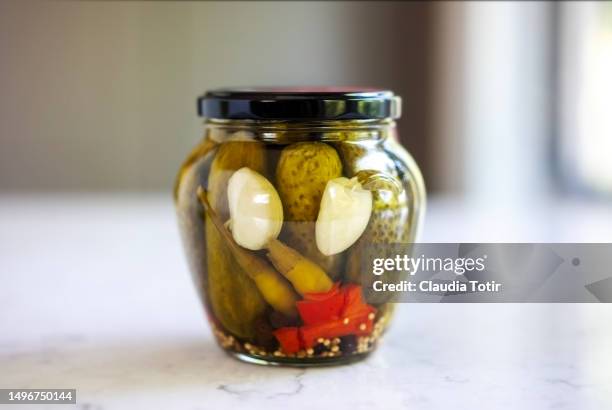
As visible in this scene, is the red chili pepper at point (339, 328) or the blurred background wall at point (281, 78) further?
the blurred background wall at point (281, 78)

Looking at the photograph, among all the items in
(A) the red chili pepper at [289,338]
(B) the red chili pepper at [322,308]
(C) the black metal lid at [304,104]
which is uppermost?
(C) the black metal lid at [304,104]

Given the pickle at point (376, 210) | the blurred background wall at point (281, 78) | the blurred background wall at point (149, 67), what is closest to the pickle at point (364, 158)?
the pickle at point (376, 210)

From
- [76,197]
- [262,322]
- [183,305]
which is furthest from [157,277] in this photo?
[76,197]

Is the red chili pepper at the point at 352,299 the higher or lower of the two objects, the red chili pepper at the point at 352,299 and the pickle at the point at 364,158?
the lower

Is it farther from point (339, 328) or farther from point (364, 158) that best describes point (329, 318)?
point (364, 158)

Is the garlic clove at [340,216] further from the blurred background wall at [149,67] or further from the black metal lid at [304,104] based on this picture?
the blurred background wall at [149,67]

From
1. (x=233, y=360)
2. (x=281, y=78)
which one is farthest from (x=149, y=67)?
(x=233, y=360)

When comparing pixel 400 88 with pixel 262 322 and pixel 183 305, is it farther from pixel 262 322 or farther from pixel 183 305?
pixel 262 322
